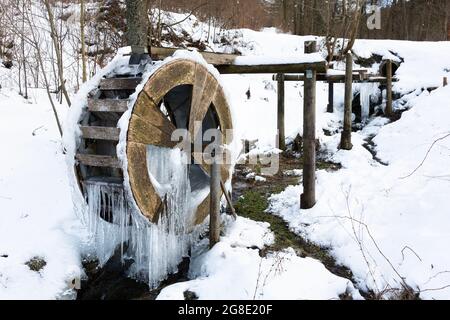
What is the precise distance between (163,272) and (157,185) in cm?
92

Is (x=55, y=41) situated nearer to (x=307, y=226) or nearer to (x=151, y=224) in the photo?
(x=151, y=224)

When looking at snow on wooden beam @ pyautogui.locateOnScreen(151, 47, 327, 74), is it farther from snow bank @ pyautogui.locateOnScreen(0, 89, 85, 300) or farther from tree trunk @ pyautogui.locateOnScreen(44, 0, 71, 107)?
tree trunk @ pyautogui.locateOnScreen(44, 0, 71, 107)

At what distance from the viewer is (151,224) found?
430 centimetres

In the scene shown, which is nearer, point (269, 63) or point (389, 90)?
point (269, 63)

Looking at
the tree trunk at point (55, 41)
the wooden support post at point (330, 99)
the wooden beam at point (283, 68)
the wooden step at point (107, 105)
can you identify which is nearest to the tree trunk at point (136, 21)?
the tree trunk at point (55, 41)

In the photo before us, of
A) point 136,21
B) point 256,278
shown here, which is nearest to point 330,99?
point 136,21

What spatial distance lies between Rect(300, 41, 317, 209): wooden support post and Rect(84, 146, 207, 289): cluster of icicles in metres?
1.71

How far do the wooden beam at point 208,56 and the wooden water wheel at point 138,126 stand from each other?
230 mm

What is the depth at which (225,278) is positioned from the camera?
3881mm

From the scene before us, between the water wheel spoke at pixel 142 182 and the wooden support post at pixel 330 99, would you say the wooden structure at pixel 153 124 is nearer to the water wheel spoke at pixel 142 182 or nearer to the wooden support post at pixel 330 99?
the water wheel spoke at pixel 142 182

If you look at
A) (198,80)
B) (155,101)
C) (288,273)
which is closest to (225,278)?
(288,273)

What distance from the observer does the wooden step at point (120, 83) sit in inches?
174

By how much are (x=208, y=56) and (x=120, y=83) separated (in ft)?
4.09

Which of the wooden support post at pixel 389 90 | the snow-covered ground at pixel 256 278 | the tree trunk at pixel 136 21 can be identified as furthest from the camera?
the wooden support post at pixel 389 90
